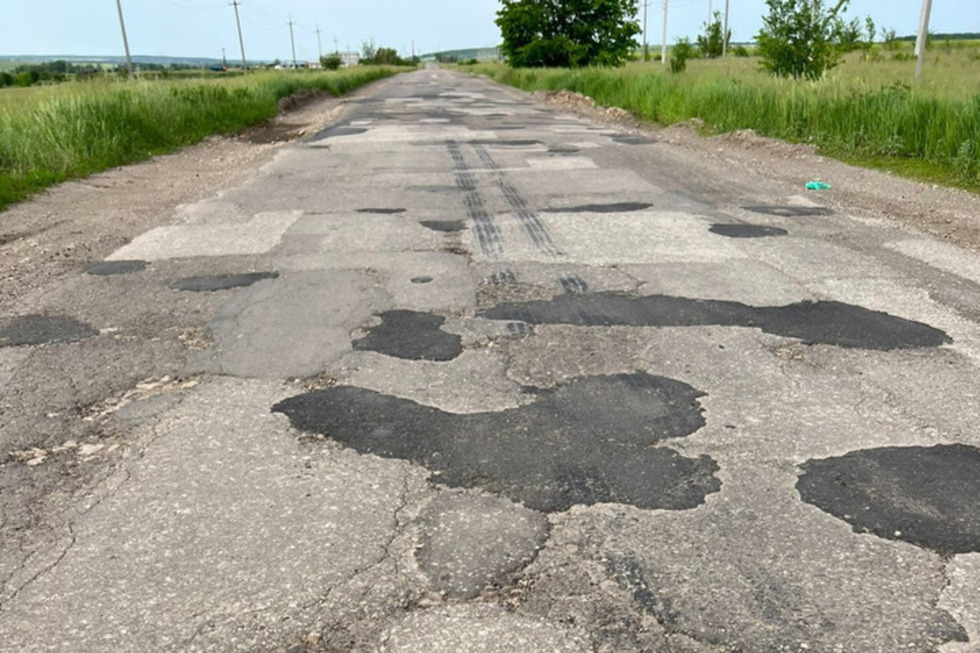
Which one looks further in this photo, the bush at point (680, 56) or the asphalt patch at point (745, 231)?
the bush at point (680, 56)

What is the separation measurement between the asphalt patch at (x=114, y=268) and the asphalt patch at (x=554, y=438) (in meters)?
3.24

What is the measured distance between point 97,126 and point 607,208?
31.7ft

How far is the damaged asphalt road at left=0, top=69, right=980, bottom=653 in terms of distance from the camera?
2.43m

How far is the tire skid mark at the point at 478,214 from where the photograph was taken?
6988mm

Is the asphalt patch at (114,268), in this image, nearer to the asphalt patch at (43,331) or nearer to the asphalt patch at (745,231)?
the asphalt patch at (43,331)

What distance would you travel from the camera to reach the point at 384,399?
3.94 m

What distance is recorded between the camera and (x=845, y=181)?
34.4 feet

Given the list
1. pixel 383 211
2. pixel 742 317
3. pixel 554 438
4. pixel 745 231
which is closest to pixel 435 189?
pixel 383 211

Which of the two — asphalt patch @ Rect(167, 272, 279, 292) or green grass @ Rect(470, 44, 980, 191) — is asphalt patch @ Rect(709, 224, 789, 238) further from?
asphalt patch @ Rect(167, 272, 279, 292)

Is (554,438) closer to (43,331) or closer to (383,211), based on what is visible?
(43,331)

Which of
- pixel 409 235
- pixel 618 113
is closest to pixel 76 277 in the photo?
pixel 409 235

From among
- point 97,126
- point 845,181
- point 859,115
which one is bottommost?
point 845,181

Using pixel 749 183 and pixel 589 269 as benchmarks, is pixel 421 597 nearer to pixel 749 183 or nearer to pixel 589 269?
pixel 589 269

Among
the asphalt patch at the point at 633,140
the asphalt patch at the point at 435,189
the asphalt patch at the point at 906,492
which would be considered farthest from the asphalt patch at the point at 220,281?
the asphalt patch at the point at 633,140
